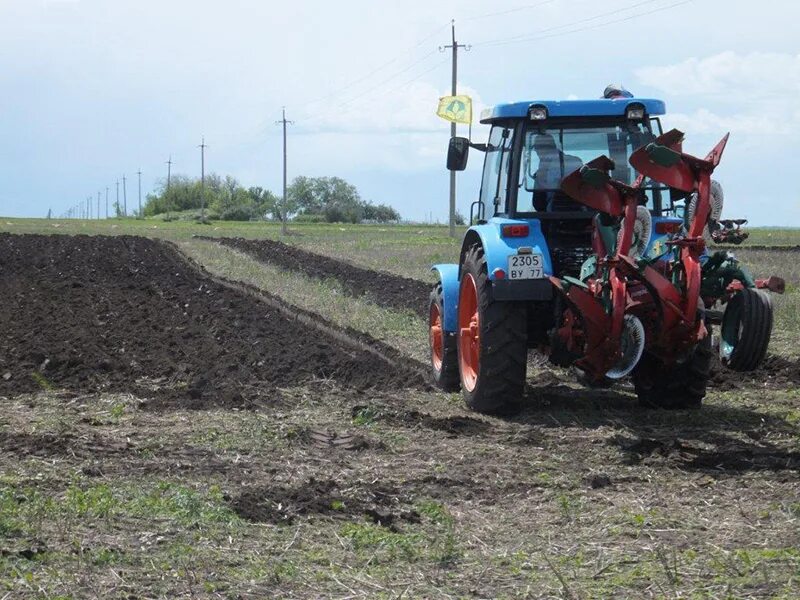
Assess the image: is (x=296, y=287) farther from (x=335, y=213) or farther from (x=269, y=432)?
(x=335, y=213)

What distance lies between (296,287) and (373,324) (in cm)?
637

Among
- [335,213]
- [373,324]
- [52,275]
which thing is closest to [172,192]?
[335,213]

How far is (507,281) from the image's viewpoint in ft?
28.6

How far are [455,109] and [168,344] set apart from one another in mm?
15446

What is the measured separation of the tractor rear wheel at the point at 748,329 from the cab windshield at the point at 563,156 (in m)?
1.85

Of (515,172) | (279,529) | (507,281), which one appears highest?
(515,172)

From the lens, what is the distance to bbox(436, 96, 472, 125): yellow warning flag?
24688mm

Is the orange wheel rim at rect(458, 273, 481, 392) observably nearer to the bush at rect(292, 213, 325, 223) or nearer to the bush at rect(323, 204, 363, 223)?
the bush at rect(292, 213, 325, 223)

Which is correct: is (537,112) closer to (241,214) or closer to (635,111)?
(635,111)

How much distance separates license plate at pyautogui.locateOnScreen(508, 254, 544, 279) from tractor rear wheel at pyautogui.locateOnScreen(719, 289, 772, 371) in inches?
55.2

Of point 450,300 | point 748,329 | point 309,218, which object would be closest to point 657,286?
point 748,329

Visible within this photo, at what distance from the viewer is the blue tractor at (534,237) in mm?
8781

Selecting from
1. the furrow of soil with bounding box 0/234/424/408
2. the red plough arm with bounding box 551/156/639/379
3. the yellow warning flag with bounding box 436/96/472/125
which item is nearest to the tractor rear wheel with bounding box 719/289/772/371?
the red plough arm with bounding box 551/156/639/379

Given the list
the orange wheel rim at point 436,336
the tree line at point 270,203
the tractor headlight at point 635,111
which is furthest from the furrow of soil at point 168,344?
the tree line at point 270,203
